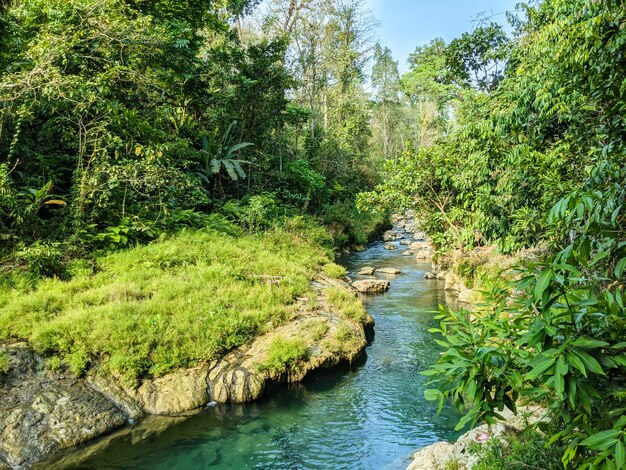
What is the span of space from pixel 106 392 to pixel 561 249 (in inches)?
280

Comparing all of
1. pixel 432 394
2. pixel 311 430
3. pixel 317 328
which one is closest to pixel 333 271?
pixel 317 328

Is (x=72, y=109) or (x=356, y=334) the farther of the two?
(x=72, y=109)

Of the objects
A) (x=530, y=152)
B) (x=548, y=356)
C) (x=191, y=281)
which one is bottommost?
(x=191, y=281)

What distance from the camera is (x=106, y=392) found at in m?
6.84

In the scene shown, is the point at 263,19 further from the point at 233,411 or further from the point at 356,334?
the point at 233,411

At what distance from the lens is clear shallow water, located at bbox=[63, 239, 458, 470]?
5914 millimetres

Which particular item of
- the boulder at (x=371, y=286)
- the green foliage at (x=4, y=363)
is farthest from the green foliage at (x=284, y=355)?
the boulder at (x=371, y=286)

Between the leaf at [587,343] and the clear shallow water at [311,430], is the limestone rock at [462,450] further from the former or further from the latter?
the leaf at [587,343]

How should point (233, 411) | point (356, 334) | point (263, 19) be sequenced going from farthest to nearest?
point (263, 19) < point (356, 334) < point (233, 411)

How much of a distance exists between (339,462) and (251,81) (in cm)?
1479

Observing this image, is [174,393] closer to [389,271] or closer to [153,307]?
[153,307]

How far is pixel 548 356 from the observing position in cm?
184

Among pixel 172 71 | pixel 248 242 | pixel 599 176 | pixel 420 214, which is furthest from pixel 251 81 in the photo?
pixel 599 176

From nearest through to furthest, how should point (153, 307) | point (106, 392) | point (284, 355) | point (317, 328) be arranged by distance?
point (106, 392)
point (284, 355)
point (153, 307)
point (317, 328)
